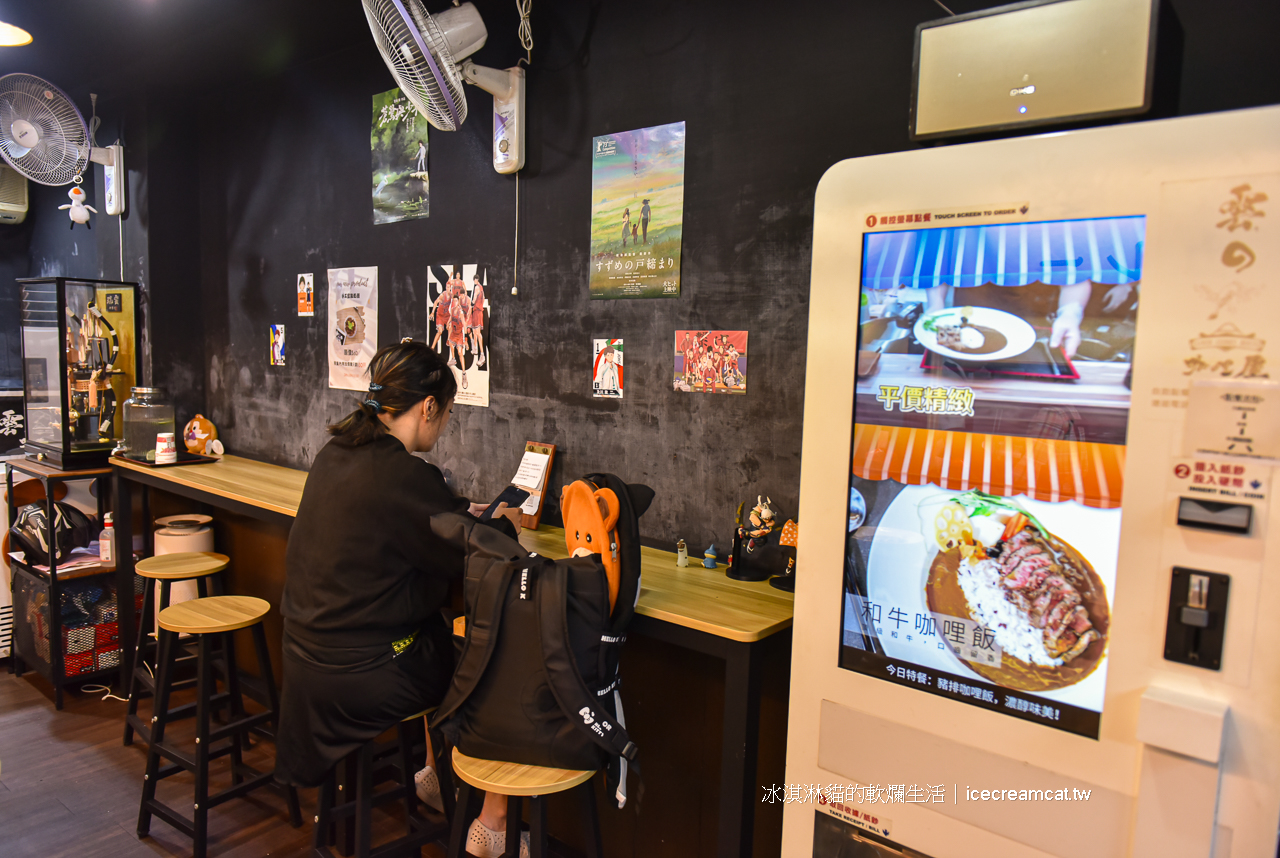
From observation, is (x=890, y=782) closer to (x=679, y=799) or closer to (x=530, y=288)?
(x=679, y=799)

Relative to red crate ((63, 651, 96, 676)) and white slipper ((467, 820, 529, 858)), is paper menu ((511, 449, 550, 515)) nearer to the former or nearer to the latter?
white slipper ((467, 820, 529, 858))

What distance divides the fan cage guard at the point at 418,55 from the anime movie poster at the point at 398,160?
2.26ft

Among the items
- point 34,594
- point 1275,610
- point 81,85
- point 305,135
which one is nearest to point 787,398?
point 1275,610

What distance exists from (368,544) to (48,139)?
3.56 meters

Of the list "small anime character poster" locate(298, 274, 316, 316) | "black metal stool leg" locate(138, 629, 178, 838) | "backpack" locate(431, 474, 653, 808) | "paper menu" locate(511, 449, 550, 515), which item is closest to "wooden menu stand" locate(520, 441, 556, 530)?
"paper menu" locate(511, 449, 550, 515)

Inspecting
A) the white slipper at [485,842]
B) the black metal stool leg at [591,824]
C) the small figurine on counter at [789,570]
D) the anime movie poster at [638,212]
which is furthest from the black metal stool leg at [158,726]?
the small figurine on counter at [789,570]

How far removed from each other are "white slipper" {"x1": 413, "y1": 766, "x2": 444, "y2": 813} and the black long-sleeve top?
870 millimetres

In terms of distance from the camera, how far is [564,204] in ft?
8.29

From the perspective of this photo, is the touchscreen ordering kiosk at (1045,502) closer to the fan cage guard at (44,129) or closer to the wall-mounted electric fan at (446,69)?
the wall-mounted electric fan at (446,69)

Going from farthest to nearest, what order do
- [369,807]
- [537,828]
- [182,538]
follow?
1. [182,538]
2. [369,807]
3. [537,828]

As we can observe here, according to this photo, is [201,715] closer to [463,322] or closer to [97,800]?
[97,800]

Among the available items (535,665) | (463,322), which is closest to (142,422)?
(463,322)

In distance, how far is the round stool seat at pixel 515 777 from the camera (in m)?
1.50

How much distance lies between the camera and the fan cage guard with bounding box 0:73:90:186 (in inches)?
143
